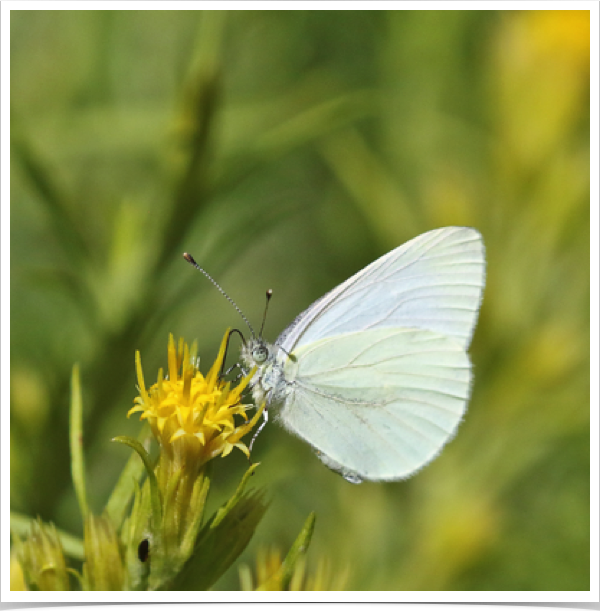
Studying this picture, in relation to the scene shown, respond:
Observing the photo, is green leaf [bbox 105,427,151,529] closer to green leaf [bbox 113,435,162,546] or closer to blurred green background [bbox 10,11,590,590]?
green leaf [bbox 113,435,162,546]

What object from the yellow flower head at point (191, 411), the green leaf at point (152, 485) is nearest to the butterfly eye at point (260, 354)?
the yellow flower head at point (191, 411)

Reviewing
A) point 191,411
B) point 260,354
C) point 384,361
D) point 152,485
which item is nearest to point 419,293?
point 384,361

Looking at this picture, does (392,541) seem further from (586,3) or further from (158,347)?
(586,3)

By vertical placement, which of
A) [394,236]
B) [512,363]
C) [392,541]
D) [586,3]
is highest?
[586,3]

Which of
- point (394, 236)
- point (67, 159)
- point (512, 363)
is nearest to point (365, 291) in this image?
point (394, 236)

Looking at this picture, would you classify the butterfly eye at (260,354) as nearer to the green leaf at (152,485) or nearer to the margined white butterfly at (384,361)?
the margined white butterfly at (384,361)

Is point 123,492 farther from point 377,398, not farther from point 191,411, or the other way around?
point 377,398

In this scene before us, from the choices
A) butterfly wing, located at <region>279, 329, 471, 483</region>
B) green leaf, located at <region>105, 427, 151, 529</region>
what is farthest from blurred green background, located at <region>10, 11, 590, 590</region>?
green leaf, located at <region>105, 427, 151, 529</region>
